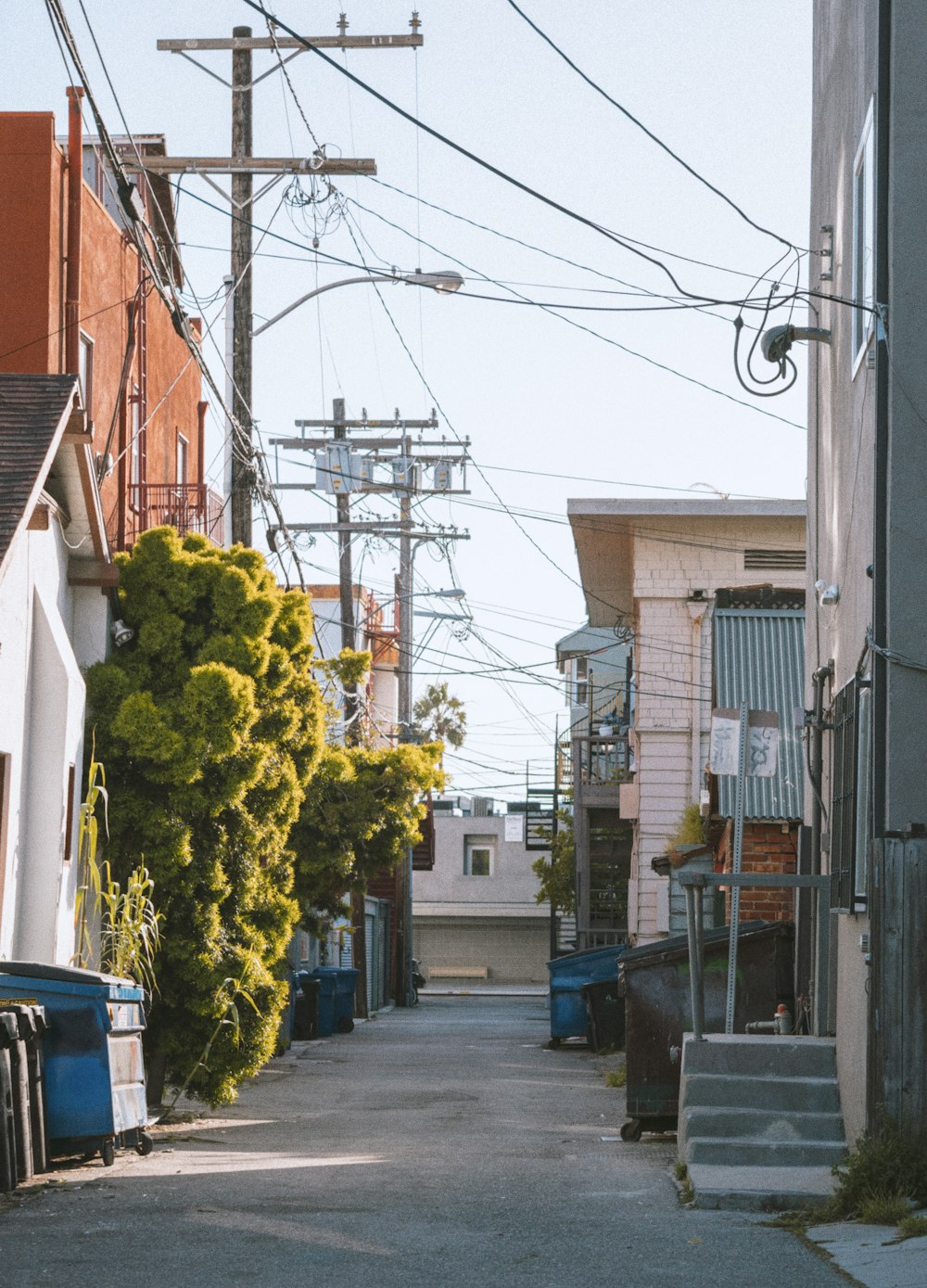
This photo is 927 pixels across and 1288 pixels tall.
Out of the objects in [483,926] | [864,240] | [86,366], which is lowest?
[483,926]

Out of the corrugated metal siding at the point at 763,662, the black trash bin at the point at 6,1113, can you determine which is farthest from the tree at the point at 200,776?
the corrugated metal siding at the point at 763,662

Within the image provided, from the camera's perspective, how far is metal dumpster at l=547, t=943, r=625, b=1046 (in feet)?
83.5

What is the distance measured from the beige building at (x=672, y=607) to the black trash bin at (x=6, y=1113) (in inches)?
761

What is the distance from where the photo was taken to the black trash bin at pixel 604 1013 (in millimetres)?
23141

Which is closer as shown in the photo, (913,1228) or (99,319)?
(913,1228)

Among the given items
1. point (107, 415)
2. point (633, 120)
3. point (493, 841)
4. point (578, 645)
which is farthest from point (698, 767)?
point (493, 841)

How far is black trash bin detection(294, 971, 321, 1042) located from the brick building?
9.21 meters

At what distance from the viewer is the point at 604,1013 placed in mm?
23344

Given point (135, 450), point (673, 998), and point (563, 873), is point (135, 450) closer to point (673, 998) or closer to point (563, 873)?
point (673, 998)

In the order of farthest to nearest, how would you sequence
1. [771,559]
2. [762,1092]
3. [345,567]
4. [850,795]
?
[345,567], [771,559], [850,795], [762,1092]

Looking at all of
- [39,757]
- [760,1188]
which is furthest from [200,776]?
[760,1188]

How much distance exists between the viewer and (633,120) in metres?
12.5

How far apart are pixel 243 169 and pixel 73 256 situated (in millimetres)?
2805

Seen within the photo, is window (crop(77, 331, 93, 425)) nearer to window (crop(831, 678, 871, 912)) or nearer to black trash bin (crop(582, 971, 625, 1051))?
window (crop(831, 678, 871, 912))
